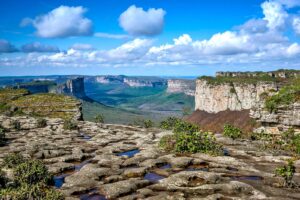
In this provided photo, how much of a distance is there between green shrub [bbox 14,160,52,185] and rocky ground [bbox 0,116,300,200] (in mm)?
3847

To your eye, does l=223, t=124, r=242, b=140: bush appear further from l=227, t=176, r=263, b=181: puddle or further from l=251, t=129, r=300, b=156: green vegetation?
l=227, t=176, r=263, b=181: puddle

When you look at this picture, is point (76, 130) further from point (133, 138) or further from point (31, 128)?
point (133, 138)

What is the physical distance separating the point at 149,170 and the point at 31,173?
2836cm

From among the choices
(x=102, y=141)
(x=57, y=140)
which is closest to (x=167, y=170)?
(x=102, y=141)

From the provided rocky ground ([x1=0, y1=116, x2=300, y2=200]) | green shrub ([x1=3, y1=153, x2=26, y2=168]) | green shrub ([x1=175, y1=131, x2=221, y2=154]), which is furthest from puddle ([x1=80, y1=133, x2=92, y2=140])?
green shrub ([x1=3, y1=153, x2=26, y2=168])

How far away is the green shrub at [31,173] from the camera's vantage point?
70625 mm

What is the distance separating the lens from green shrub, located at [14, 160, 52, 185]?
70625 millimetres

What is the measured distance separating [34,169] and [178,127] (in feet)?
243

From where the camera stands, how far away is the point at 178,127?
138m

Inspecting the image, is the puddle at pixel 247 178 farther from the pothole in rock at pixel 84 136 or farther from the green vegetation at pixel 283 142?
the pothole in rock at pixel 84 136

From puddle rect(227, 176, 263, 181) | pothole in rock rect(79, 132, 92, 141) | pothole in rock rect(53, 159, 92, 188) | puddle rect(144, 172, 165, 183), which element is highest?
Answer: puddle rect(227, 176, 263, 181)

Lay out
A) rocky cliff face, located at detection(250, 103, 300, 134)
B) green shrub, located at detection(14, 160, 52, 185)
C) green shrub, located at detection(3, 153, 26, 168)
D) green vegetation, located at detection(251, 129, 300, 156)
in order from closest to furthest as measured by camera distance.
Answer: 1. green shrub, located at detection(14, 160, 52, 185)
2. green shrub, located at detection(3, 153, 26, 168)
3. green vegetation, located at detection(251, 129, 300, 156)
4. rocky cliff face, located at detection(250, 103, 300, 134)

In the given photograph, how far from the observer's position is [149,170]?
87438 millimetres

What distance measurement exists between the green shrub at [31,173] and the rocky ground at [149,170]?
385cm
